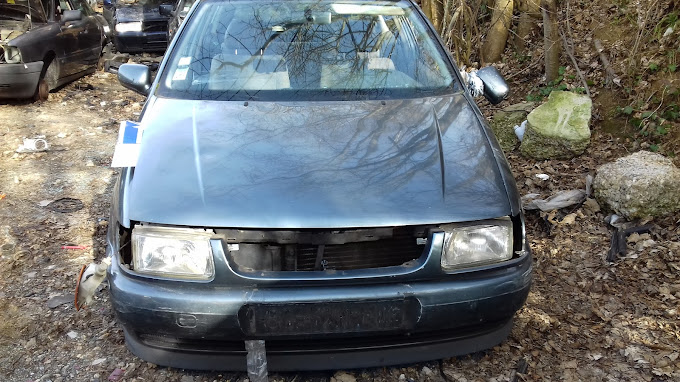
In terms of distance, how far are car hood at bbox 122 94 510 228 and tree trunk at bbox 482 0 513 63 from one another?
16.4 ft

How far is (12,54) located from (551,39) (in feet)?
20.1

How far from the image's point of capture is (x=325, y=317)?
7.25 feet

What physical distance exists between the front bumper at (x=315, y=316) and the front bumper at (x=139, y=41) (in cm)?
953

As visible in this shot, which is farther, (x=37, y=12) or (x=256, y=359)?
(x=37, y=12)

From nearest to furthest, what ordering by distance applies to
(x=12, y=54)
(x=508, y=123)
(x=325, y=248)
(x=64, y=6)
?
(x=325, y=248) < (x=508, y=123) < (x=12, y=54) < (x=64, y=6)

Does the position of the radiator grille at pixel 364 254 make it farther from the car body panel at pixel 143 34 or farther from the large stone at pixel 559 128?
the car body panel at pixel 143 34

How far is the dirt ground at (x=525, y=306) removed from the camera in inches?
107

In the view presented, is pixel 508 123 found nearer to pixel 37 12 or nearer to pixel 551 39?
pixel 551 39

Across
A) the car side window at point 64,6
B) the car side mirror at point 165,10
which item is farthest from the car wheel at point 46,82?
the car side mirror at point 165,10

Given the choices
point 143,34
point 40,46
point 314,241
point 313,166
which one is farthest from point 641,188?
point 143,34

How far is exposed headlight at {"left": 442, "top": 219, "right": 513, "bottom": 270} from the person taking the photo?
7.57 ft

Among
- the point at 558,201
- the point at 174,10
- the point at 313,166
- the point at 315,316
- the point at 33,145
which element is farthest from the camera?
the point at 174,10

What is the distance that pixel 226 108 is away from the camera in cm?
292

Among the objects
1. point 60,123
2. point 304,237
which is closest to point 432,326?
point 304,237
